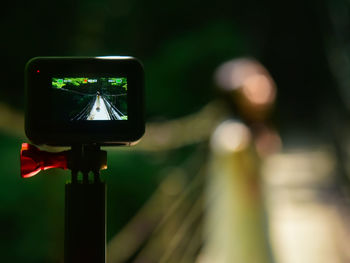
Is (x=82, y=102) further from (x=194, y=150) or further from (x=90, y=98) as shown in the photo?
(x=194, y=150)

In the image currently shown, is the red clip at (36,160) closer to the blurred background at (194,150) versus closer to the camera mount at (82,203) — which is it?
the camera mount at (82,203)

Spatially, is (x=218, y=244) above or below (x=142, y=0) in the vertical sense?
below

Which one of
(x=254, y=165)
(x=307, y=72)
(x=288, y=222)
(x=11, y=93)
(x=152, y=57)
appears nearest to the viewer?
(x=254, y=165)

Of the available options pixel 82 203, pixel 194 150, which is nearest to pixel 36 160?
pixel 82 203

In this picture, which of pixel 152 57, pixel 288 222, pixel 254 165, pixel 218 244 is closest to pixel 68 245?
pixel 254 165

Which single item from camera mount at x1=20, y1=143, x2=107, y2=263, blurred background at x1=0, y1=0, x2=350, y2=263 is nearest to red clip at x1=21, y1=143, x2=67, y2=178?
camera mount at x1=20, y1=143, x2=107, y2=263

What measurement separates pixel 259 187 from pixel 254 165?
0.07 m

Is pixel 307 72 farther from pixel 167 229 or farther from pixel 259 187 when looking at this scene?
pixel 259 187

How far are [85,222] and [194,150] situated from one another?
114 inches

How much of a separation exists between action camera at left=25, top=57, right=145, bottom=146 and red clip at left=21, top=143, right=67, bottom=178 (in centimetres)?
2

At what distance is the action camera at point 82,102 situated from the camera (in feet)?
1.77

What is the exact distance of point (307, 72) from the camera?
779cm

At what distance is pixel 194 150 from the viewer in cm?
341

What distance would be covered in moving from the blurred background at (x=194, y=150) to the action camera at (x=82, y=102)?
80cm
